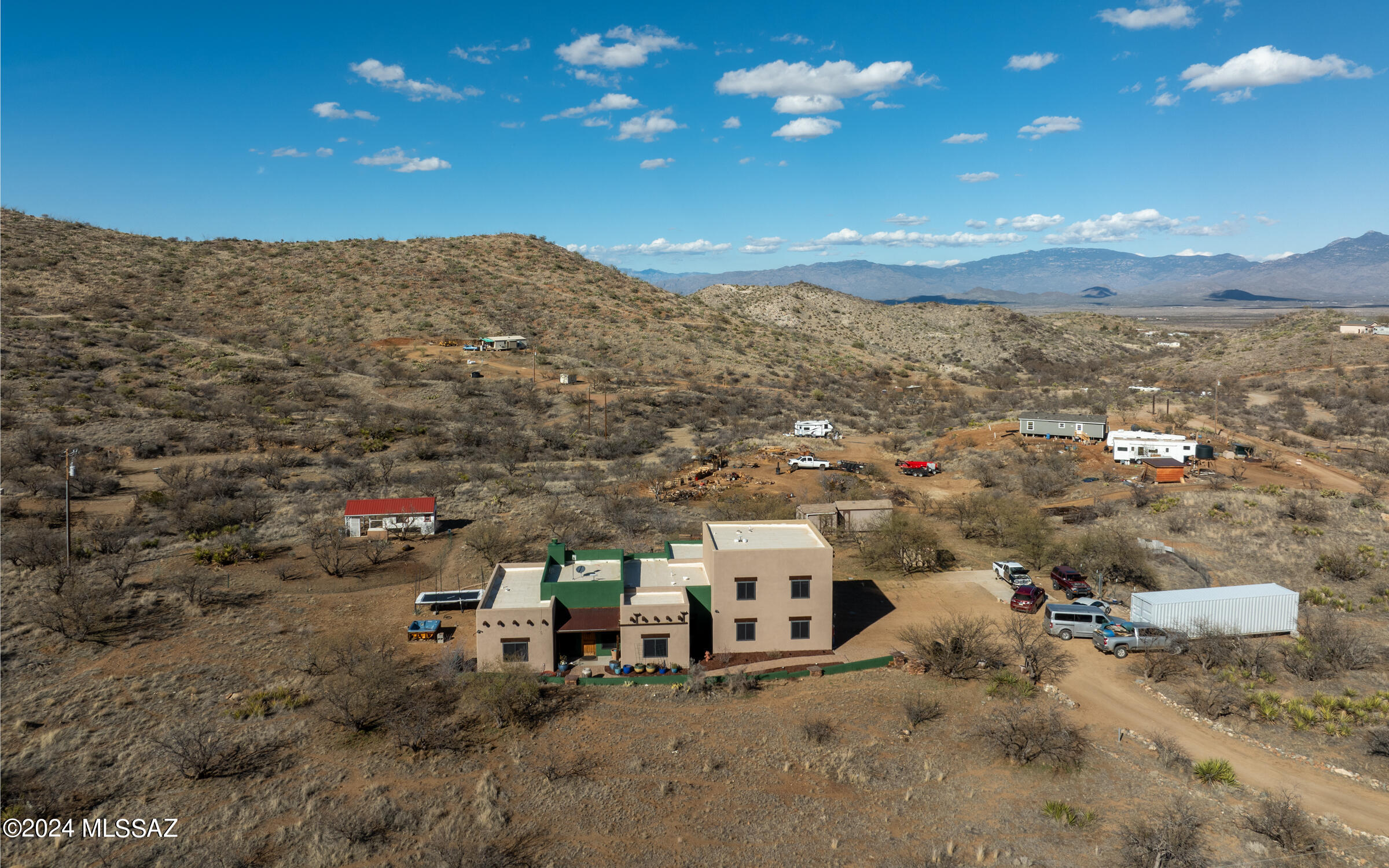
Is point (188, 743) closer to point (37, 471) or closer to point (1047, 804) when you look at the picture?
point (1047, 804)

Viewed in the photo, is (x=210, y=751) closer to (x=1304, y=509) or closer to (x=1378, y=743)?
(x=1378, y=743)

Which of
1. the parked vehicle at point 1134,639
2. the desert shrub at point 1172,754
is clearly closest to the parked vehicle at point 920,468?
the parked vehicle at point 1134,639

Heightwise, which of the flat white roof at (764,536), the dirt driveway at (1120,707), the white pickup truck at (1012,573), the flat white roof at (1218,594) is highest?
the flat white roof at (764,536)

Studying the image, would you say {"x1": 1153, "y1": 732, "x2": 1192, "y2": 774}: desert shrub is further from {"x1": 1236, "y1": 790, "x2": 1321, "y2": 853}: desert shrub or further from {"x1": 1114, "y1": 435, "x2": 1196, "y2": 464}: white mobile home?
{"x1": 1114, "y1": 435, "x2": 1196, "y2": 464}: white mobile home

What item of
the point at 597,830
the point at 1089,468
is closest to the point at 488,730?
the point at 597,830

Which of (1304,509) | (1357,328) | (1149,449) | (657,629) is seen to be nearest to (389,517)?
(657,629)

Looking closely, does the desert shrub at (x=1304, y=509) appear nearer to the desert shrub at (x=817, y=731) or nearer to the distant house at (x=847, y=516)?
the distant house at (x=847, y=516)
